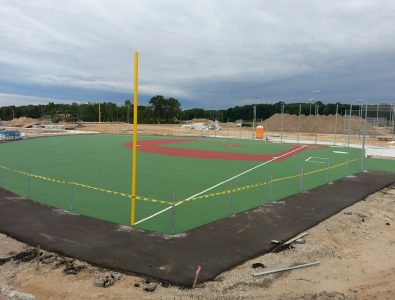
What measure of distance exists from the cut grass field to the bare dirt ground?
2683 mm

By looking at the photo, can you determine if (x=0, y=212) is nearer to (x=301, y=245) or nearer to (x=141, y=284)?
(x=141, y=284)

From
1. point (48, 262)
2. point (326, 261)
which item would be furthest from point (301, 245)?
point (48, 262)

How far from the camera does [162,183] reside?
55.6ft

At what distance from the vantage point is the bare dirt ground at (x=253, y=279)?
652cm

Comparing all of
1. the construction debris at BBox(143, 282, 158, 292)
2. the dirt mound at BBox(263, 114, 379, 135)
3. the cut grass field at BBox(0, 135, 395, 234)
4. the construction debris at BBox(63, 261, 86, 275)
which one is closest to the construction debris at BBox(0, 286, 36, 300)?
the construction debris at BBox(63, 261, 86, 275)

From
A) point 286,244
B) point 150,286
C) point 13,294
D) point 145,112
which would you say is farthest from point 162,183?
point 145,112

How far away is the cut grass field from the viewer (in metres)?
11.7

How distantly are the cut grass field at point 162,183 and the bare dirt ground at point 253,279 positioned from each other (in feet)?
8.80

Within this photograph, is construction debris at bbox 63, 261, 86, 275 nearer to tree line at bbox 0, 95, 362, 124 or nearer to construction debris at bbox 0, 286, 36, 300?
construction debris at bbox 0, 286, 36, 300

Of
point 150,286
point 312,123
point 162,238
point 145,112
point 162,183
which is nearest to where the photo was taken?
point 150,286

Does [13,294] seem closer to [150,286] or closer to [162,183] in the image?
[150,286]

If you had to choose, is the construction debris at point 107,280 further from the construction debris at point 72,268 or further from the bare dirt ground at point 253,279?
the construction debris at point 72,268

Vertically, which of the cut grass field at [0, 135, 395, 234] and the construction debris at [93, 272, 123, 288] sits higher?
the cut grass field at [0, 135, 395, 234]

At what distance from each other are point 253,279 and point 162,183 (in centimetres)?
1019
